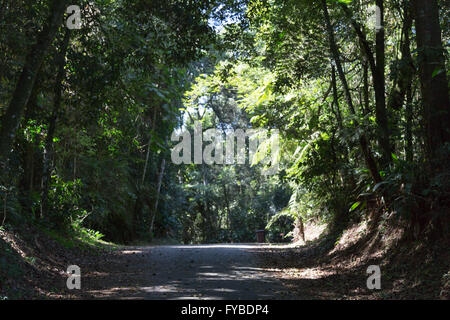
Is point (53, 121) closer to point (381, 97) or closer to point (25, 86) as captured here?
point (25, 86)

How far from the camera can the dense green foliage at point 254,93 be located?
943cm

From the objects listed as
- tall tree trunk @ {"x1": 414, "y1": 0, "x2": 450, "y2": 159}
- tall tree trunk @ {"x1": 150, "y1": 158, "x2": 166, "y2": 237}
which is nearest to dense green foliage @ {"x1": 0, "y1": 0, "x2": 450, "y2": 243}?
tall tree trunk @ {"x1": 414, "y1": 0, "x2": 450, "y2": 159}

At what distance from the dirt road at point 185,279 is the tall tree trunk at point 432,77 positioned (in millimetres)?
4351

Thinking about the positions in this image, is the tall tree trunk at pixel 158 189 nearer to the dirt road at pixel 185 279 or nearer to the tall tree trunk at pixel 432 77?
the dirt road at pixel 185 279

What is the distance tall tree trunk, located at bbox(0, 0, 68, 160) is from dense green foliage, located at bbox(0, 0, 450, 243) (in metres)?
0.03

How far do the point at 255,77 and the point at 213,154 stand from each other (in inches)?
919

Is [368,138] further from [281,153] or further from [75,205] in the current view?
[75,205]

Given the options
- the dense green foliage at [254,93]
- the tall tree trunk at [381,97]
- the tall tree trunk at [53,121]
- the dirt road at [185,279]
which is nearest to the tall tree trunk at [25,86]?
the dense green foliage at [254,93]

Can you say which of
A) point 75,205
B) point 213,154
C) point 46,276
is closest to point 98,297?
point 46,276

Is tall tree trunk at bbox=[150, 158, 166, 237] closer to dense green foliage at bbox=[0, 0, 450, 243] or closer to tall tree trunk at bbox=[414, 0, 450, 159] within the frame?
dense green foliage at bbox=[0, 0, 450, 243]

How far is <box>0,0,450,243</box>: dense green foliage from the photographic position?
943 centimetres

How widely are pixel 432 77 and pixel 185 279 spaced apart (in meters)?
6.60

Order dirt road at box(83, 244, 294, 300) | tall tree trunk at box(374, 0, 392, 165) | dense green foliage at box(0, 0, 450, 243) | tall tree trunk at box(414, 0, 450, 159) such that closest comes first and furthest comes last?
1. dirt road at box(83, 244, 294, 300)
2. tall tree trunk at box(414, 0, 450, 159)
3. dense green foliage at box(0, 0, 450, 243)
4. tall tree trunk at box(374, 0, 392, 165)

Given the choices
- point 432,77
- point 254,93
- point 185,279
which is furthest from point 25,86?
point 254,93
